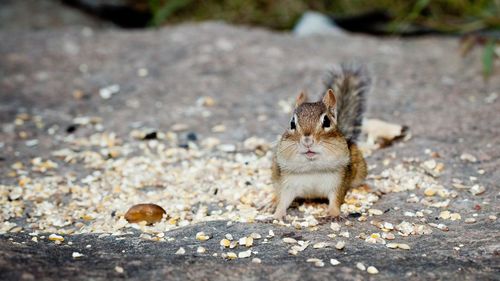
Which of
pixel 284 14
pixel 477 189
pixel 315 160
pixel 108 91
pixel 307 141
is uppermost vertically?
pixel 307 141

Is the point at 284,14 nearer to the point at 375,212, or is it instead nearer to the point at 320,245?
the point at 375,212

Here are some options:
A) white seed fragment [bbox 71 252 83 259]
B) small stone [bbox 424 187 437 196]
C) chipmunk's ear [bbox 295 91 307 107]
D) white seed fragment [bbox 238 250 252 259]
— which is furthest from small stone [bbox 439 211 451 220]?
white seed fragment [bbox 71 252 83 259]

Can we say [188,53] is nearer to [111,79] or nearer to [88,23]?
[111,79]

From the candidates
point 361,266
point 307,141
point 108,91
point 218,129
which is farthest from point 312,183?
point 108,91

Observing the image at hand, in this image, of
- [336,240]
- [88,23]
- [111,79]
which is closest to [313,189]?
[336,240]

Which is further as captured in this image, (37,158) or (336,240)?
(37,158)

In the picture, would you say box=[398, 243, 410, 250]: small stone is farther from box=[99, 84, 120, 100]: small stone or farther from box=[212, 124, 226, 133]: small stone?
box=[99, 84, 120, 100]: small stone

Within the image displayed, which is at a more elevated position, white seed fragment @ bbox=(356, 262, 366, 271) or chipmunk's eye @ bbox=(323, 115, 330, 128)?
chipmunk's eye @ bbox=(323, 115, 330, 128)
